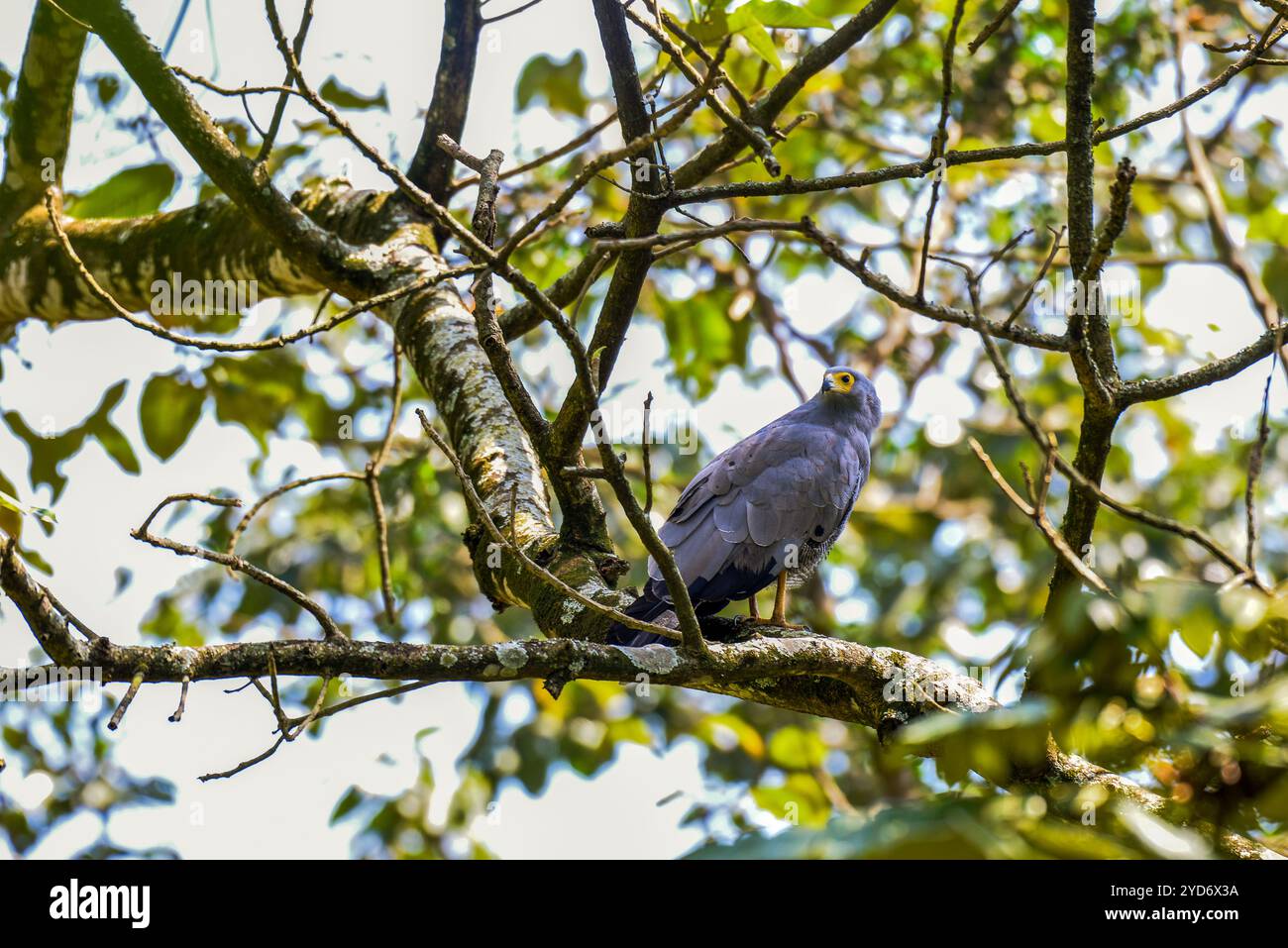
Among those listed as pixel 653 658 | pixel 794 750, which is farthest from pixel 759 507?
pixel 653 658

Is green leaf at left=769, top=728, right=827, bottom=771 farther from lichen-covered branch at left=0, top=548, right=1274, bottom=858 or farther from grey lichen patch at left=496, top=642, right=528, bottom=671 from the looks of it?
grey lichen patch at left=496, top=642, right=528, bottom=671

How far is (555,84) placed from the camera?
263 inches

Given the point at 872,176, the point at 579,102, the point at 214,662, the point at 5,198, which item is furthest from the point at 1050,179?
the point at 214,662

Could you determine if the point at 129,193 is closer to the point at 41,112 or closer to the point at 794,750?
the point at 41,112

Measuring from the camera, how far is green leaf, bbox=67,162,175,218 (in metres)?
4.52

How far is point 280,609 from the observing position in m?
7.90

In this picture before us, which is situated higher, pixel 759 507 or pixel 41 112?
pixel 41 112

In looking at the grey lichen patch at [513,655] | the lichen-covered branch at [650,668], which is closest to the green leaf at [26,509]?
the lichen-covered branch at [650,668]

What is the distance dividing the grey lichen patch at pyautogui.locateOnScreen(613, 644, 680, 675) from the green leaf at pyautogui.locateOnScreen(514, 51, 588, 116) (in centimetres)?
446

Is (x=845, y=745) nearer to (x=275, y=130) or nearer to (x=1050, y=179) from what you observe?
(x=1050, y=179)

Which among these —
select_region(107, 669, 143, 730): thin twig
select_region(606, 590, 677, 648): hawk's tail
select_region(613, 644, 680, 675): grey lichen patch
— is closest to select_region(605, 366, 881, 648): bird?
select_region(606, 590, 677, 648): hawk's tail

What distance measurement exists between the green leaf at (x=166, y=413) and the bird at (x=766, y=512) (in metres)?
2.03

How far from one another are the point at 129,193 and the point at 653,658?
3253 mm
